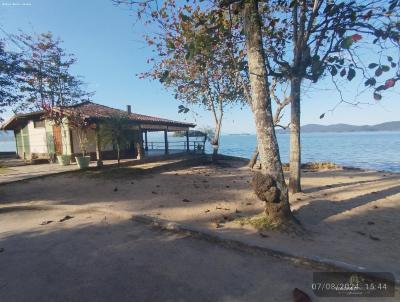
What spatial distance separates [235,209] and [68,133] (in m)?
13.9

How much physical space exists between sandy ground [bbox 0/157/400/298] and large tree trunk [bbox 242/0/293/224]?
58 centimetres

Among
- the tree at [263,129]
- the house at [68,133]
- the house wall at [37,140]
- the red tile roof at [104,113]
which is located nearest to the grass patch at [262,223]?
the tree at [263,129]

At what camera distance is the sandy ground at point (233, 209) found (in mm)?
4055

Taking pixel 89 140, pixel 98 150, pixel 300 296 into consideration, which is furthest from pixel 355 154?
pixel 300 296

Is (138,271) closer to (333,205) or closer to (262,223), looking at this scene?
(262,223)

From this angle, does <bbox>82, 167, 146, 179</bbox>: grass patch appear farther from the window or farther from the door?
the window

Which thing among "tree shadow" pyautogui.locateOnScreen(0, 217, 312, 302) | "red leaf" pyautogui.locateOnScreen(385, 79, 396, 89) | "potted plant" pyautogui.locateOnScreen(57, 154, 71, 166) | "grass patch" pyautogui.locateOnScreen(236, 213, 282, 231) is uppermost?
"red leaf" pyautogui.locateOnScreen(385, 79, 396, 89)

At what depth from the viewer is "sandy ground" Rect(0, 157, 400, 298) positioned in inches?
160

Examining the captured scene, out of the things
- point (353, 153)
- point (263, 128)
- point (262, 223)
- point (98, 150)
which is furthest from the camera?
point (353, 153)

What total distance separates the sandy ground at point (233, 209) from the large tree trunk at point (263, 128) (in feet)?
1.90

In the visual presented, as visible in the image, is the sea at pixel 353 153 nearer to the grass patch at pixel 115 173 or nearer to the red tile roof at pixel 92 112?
the red tile roof at pixel 92 112

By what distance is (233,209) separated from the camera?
6.47 metres

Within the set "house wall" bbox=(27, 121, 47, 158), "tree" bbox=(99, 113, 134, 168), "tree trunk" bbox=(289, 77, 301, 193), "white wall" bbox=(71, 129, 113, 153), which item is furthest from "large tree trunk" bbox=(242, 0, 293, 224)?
"house wall" bbox=(27, 121, 47, 158)

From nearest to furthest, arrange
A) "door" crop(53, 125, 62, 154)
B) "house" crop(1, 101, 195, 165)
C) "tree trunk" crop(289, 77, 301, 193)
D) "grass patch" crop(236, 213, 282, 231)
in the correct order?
1. "grass patch" crop(236, 213, 282, 231)
2. "tree trunk" crop(289, 77, 301, 193)
3. "house" crop(1, 101, 195, 165)
4. "door" crop(53, 125, 62, 154)
